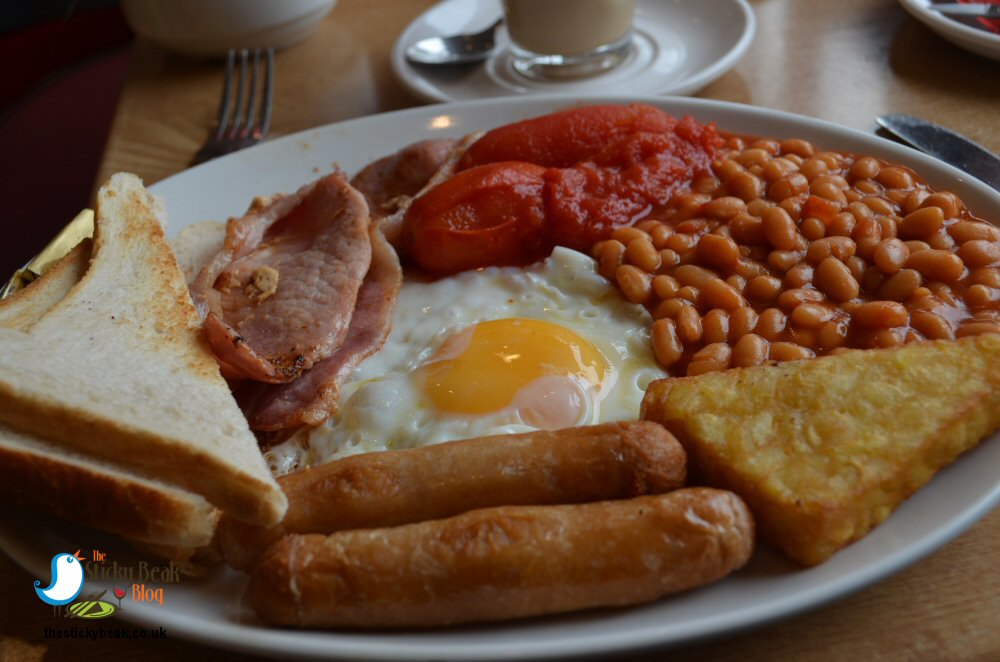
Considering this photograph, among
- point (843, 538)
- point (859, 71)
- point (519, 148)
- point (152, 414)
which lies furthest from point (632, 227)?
point (859, 71)

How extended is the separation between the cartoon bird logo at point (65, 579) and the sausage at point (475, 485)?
0.86 ft

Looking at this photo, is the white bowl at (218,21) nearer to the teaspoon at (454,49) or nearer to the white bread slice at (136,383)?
the teaspoon at (454,49)

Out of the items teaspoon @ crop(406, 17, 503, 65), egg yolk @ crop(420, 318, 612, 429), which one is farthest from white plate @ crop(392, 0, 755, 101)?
egg yolk @ crop(420, 318, 612, 429)

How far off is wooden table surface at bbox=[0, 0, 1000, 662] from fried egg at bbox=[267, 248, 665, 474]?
59 cm

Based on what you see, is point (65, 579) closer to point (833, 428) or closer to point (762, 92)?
point (833, 428)

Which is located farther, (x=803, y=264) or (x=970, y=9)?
(x=970, y=9)

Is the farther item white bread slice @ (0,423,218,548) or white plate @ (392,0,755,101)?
white plate @ (392,0,755,101)

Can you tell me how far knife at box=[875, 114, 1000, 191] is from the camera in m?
2.40

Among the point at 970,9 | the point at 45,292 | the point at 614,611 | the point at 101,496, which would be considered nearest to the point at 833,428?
the point at 614,611

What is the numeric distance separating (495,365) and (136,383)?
0.79 metres

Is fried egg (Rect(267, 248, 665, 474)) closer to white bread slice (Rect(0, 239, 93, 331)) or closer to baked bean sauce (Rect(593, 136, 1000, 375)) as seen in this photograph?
baked bean sauce (Rect(593, 136, 1000, 375))

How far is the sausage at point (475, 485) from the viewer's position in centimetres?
154

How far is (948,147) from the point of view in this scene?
251cm

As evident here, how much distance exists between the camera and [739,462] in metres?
1.54
